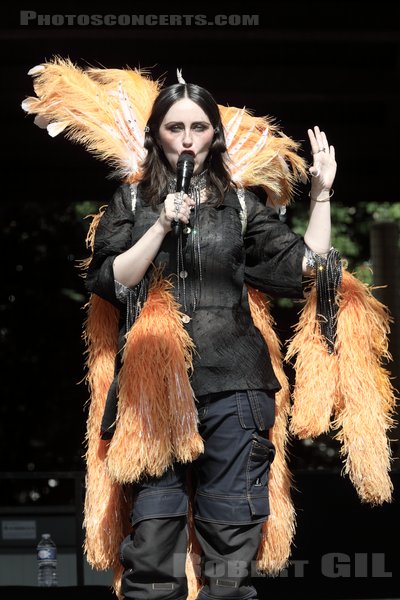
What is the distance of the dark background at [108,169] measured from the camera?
161 inches

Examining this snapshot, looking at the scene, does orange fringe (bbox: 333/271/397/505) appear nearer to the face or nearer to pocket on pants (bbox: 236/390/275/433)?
pocket on pants (bbox: 236/390/275/433)

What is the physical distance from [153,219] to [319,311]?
0.54 metres

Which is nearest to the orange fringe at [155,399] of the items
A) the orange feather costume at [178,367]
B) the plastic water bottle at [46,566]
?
the orange feather costume at [178,367]

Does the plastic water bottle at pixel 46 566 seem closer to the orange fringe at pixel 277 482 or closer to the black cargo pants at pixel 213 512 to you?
the orange fringe at pixel 277 482

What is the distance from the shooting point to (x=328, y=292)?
8.82ft

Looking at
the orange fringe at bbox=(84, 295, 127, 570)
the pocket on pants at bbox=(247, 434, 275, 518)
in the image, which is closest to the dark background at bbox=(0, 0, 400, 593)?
the orange fringe at bbox=(84, 295, 127, 570)

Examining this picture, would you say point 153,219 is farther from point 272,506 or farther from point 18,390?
point 18,390

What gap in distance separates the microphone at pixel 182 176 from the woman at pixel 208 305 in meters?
0.08

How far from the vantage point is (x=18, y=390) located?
6844 millimetres

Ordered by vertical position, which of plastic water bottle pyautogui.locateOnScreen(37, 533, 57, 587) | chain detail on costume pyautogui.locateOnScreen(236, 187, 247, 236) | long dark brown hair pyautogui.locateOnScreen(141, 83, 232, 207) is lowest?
plastic water bottle pyautogui.locateOnScreen(37, 533, 57, 587)

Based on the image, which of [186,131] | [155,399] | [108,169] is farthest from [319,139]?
[108,169]

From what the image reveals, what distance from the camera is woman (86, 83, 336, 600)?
248 cm

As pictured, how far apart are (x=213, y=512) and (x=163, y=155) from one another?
96 centimetres

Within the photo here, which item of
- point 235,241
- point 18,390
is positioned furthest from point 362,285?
point 18,390
